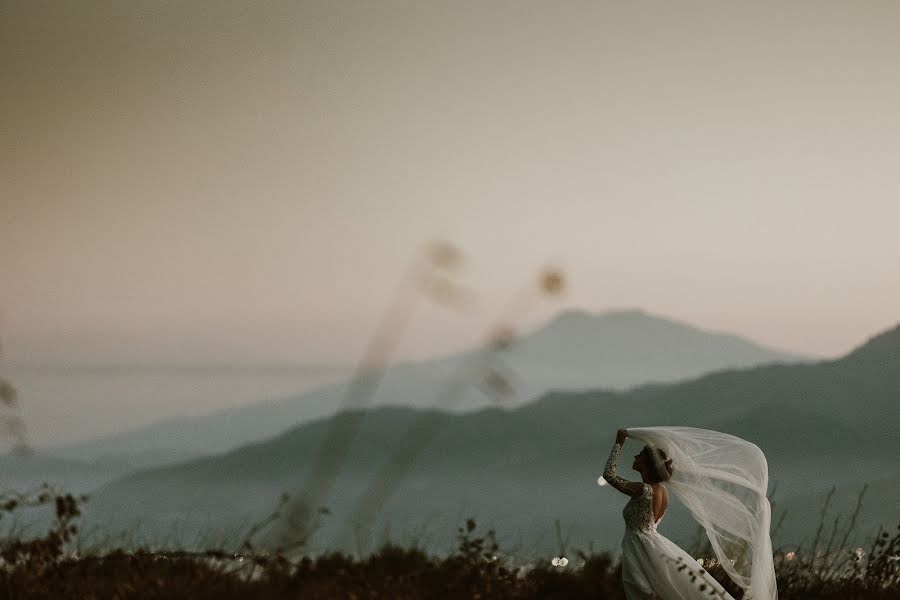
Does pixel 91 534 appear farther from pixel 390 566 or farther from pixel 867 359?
pixel 867 359

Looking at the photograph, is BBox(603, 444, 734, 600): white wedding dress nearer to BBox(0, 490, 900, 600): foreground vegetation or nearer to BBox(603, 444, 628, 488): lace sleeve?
BBox(603, 444, 628, 488): lace sleeve

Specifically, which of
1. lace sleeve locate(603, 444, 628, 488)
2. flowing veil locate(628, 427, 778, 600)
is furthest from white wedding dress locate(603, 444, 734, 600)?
flowing veil locate(628, 427, 778, 600)

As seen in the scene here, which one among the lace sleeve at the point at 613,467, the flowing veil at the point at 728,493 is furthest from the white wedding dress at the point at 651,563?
the flowing veil at the point at 728,493

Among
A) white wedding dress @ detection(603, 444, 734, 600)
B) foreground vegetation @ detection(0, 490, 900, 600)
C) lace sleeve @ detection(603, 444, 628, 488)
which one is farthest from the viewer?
lace sleeve @ detection(603, 444, 628, 488)

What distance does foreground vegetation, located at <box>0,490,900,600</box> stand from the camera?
6.21 metres

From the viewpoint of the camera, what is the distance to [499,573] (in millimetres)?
8867

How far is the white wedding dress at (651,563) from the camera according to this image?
29.9ft

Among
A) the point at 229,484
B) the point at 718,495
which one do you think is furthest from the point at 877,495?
the point at 229,484

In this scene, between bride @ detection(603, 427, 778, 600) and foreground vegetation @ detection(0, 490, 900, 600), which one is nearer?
foreground vegetation @ detection(0, 490, 900, 600)

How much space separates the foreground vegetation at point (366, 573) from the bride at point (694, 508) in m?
0.55

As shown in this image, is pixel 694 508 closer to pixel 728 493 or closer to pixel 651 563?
pixel 728 493

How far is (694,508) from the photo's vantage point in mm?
9500

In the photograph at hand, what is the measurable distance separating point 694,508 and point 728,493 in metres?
0.34

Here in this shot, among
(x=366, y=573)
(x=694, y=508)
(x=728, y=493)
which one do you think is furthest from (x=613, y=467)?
(x=366, y=573)
